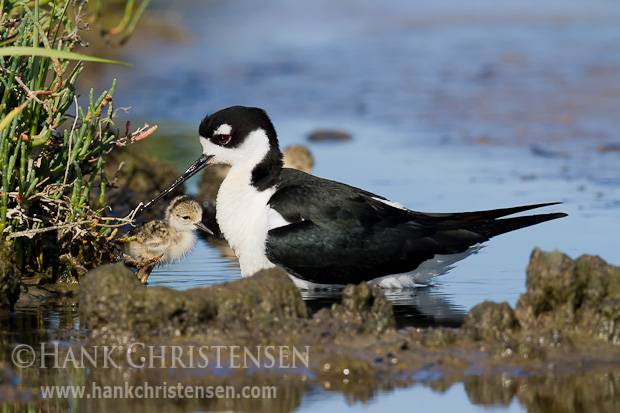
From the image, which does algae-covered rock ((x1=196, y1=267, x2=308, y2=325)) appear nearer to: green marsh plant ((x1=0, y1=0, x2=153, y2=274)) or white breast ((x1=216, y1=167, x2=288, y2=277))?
green marsh plant ((x1=0, y1=0, x2=153, y2=274))

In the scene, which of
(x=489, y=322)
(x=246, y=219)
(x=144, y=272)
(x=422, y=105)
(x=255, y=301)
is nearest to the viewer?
(x=489, y=322)

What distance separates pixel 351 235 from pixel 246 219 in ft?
2.15

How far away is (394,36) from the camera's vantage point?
19.5 m

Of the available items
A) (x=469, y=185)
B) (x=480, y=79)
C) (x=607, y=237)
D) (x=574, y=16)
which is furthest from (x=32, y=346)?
(x=574, y=16)

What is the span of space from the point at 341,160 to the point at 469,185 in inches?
64.1

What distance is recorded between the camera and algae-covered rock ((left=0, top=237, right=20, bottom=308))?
559 cm

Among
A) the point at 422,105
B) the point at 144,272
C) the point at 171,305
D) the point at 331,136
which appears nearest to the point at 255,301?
the point at 171,305

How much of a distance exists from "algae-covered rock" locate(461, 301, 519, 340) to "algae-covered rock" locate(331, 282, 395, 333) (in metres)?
0.37

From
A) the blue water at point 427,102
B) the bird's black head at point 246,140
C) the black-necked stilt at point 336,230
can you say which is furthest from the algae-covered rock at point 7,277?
the black-necked stilt at point 336,230

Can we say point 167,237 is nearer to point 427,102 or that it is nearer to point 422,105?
point 422,105

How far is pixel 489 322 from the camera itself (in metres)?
4.85

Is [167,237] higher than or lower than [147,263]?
higher

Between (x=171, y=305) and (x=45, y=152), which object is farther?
(x=45, y=152)

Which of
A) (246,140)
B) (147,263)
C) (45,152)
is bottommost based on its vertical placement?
(147,263)
